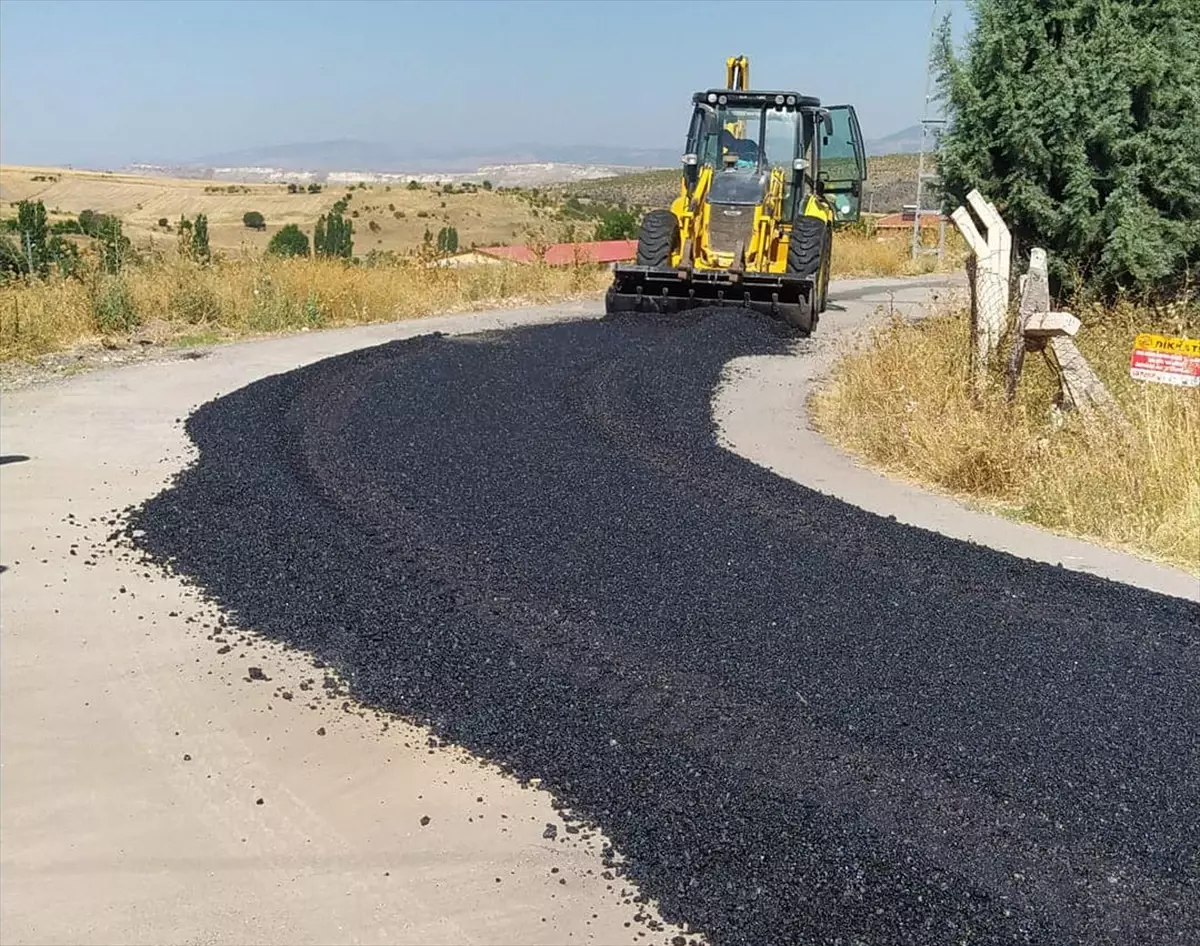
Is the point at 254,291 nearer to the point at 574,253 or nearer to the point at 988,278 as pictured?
the point at 574,253

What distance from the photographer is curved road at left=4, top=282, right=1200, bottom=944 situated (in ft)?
11.2

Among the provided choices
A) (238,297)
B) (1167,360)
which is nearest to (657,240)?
(238,297)

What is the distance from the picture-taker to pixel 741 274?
47.0 ft

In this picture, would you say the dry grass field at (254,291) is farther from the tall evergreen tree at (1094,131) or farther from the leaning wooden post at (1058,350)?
the leaning wooden post at (1058,350)

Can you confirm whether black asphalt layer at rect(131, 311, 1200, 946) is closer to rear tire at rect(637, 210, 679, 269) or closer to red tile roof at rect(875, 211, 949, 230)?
rear tire at rect(637, 210, 679, 269)

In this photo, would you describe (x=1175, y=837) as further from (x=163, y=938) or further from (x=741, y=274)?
(x=741, y=274)

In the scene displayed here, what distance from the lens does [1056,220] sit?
1105 cm

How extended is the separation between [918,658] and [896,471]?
3647 millimetres

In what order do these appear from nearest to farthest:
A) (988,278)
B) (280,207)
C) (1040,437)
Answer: (1040,437) → (988,278) → (280,207)

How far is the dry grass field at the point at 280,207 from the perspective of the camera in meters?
70.0

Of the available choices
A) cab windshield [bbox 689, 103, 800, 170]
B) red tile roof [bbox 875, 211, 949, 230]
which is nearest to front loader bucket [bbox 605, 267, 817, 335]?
cab windshield [bbox 689, 103, 800, 170]

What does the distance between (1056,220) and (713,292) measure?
464 centimetres

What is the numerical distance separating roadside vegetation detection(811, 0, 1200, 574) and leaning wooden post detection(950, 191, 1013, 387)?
133mm

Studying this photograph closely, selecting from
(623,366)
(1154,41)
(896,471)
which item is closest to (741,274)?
(623,366)
